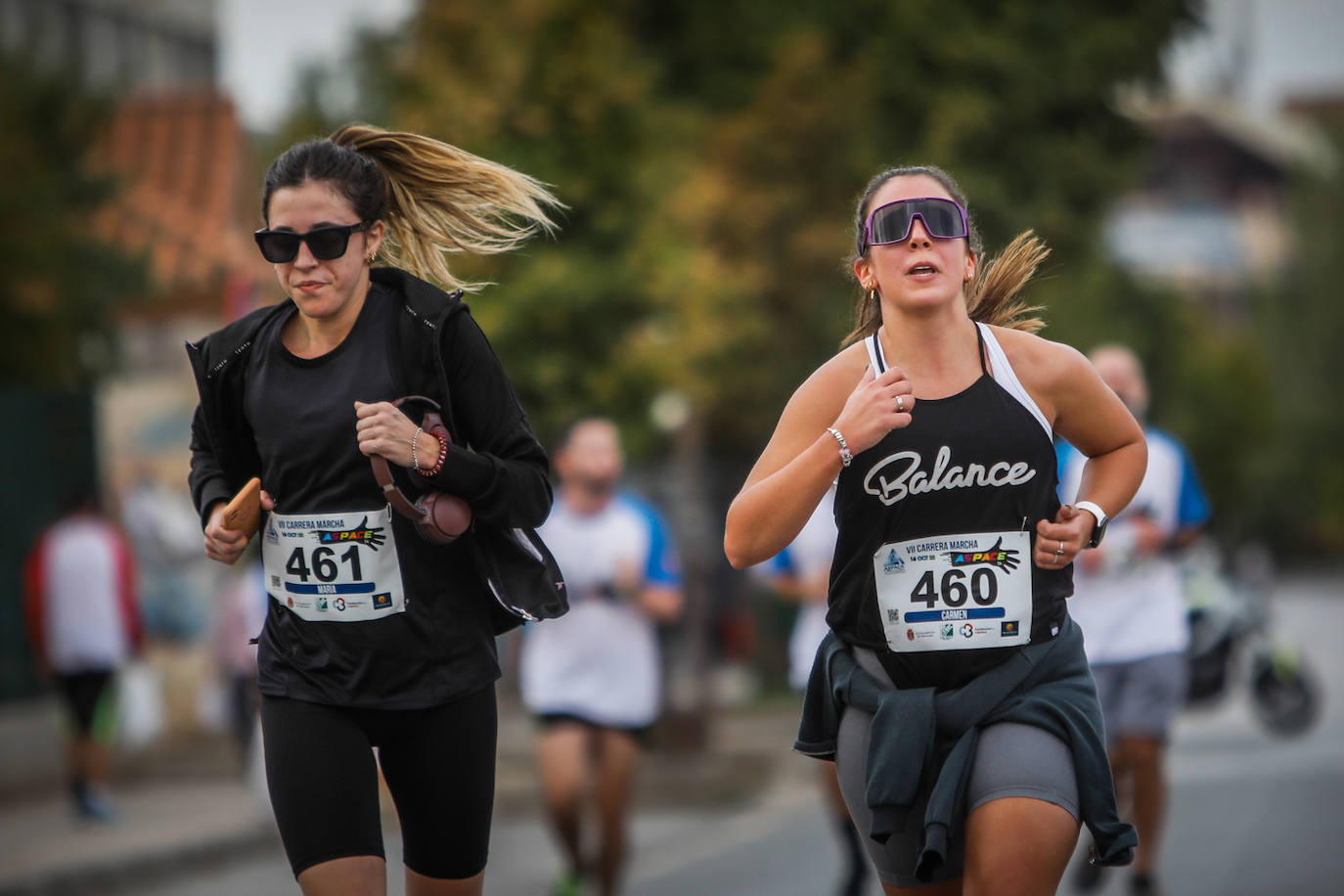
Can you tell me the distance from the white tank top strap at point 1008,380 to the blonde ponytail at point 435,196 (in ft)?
3.61

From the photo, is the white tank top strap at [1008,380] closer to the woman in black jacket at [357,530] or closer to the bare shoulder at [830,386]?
the bare shoulder at [830,386]

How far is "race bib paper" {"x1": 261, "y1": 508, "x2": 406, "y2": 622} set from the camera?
4.25 meters

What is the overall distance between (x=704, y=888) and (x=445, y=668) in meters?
5.92

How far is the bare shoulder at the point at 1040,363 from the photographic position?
442 cm

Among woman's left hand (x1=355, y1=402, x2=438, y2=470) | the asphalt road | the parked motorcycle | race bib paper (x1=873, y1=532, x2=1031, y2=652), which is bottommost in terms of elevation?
the asphalt road

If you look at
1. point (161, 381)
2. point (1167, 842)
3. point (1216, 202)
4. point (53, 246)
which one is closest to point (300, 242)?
point (1167, 842)

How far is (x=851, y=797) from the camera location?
14.6ft

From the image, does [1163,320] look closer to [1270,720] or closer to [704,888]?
[1270,720]

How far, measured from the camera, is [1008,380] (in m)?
4.35

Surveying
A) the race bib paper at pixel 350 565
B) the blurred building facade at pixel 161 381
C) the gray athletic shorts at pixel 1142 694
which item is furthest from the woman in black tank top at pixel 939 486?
the blurred building facade at pixel 161 381

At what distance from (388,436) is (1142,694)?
5.32m

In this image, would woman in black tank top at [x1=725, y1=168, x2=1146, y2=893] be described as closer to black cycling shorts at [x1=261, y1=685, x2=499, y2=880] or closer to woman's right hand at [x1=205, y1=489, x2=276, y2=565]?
black cycling shorts at [x1=261, y1=685, x2=499, y2=880]

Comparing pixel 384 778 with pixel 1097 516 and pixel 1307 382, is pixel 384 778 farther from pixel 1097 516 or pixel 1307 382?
pixel 1307 382

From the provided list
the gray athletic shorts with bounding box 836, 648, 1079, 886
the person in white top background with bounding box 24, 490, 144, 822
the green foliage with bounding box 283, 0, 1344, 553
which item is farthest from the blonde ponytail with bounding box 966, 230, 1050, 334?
the person in white top background with bounding box 24, 490, 144, 822
